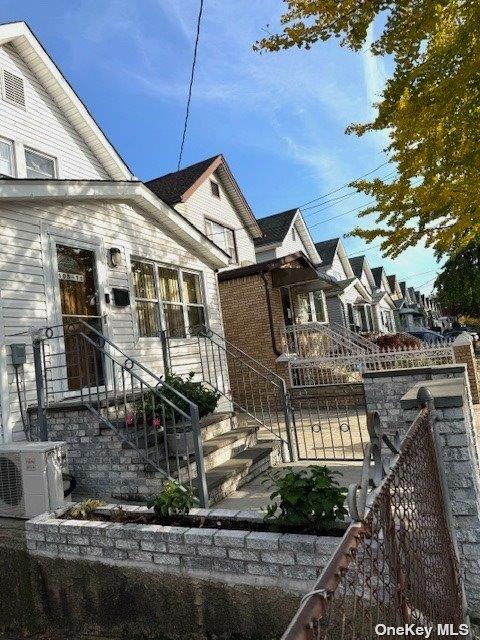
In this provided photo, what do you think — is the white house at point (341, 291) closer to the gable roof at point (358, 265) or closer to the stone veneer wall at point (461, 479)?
the gable roof at point (358, 265)

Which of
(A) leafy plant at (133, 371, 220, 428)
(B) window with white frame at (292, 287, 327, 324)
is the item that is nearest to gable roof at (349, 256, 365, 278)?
(B) window with white frame at (292, 287, 327, 324)

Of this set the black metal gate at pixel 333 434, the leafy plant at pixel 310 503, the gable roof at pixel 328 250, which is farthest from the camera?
the gable roof at pixel 328 250

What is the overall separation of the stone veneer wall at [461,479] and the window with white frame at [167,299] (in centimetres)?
582

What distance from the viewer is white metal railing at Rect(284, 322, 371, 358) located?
15.1m

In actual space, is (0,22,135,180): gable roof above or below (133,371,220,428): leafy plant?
above

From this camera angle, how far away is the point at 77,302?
737 centimetres

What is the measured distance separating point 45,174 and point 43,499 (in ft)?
22.5

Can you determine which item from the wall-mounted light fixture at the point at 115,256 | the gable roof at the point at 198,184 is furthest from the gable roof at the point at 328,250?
the wall-mounted light fixture at the point at 115,256

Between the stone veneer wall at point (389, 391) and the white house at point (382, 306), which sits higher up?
the white house at point (382, 306)

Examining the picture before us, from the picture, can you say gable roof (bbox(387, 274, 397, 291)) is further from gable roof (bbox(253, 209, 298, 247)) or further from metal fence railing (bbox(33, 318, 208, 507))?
metal fence railing (bbox(33, 318, 208, 507))

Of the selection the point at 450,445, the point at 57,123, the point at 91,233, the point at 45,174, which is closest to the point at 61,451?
the point at 450,445

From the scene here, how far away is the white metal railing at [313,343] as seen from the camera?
15.1m

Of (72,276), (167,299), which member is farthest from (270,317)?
(72,276)

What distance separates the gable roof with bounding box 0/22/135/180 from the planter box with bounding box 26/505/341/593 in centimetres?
864
